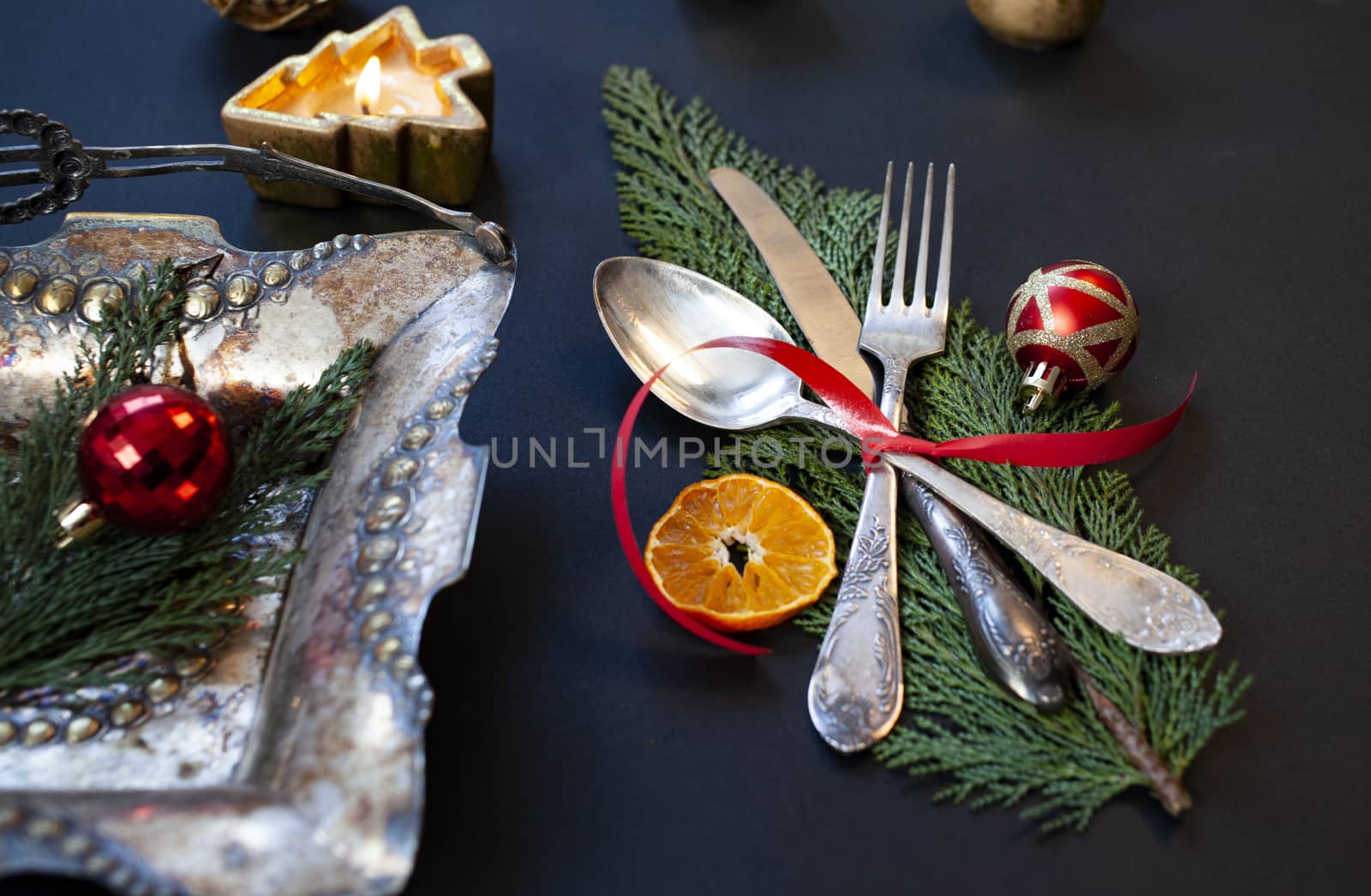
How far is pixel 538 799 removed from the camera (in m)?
0.79

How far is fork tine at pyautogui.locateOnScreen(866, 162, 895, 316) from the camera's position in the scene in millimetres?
1104

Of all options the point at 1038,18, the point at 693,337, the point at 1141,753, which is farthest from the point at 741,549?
the point at 1038,18

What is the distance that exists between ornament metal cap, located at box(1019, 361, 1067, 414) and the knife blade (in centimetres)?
14

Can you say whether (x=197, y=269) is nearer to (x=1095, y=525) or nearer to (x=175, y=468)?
(x=175, y=468)

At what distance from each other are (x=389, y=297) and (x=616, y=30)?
732mm

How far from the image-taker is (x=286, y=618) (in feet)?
2.61

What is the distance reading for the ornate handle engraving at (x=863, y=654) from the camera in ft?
2.67

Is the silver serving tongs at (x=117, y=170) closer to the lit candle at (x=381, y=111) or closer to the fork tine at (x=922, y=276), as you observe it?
the lit candle at (x=381, y=111)

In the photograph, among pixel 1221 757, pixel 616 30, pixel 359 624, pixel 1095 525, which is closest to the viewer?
pixel 359 624

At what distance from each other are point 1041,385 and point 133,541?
773 mm

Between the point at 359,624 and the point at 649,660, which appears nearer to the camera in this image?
the point at 359,624

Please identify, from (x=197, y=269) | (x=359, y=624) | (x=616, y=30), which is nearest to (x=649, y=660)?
(x=359, y=624)

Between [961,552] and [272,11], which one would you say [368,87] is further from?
[961,552]

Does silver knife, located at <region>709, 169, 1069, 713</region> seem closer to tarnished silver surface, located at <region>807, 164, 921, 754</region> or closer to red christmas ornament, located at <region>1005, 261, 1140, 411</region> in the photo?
tarnished silver surface, located at <region>807, 164, 921, 754</region>
